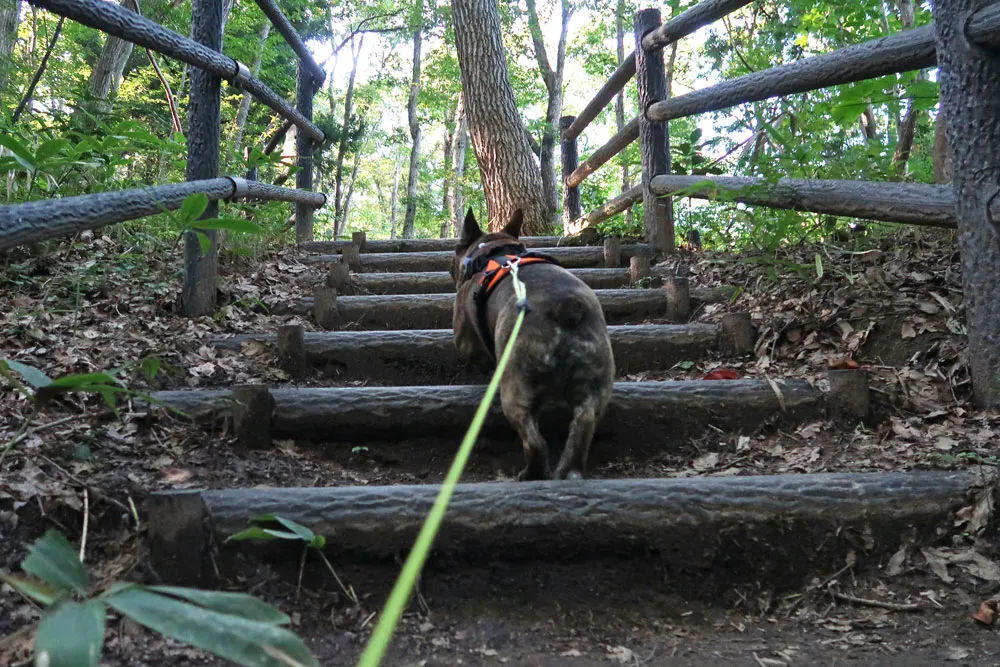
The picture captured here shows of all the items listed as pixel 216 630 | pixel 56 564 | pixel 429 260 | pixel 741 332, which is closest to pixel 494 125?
pixel 429 260

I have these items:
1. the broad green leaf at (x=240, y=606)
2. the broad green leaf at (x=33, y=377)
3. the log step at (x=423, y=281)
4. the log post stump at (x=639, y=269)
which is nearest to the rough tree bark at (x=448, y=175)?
the log step at (x=423, y=281)

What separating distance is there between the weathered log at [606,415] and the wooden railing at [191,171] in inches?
31.0

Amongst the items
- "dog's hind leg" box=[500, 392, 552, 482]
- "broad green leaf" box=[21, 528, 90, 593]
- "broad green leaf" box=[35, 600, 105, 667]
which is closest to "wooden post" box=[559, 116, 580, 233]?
"dog's hind leg" box=[500, 392, 552, 482]

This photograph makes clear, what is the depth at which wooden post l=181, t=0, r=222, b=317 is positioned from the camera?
3.54m

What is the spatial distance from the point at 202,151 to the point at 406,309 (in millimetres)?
1399

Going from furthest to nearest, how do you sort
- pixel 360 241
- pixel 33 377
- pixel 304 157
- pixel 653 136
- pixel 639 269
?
1. pixel 304 157
2. pixel 360 241
3. pixel 653 136
4. pixel 639 269
5. pixel 33 377

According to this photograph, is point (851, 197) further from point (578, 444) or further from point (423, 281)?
point (423, 281)

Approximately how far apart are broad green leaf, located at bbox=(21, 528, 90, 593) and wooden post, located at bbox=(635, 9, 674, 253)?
4.70 m

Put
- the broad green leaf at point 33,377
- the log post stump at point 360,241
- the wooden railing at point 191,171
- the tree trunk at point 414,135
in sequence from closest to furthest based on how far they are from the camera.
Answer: the broad green leaf at point 33,377, the wooden railing at point 191,171, the log post stump at point 360,241, the tree trunk at point 414,135

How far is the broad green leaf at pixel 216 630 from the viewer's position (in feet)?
2.16

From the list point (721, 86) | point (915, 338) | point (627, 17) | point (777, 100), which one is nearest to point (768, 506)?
point (915, 338)

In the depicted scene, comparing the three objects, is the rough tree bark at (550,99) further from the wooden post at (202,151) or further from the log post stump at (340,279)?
the wooden post at (202,151)

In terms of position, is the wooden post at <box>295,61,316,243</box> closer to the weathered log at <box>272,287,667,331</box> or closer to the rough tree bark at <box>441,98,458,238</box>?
the weathered log at <box>272,287,667,331</box>

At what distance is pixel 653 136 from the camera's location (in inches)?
197
